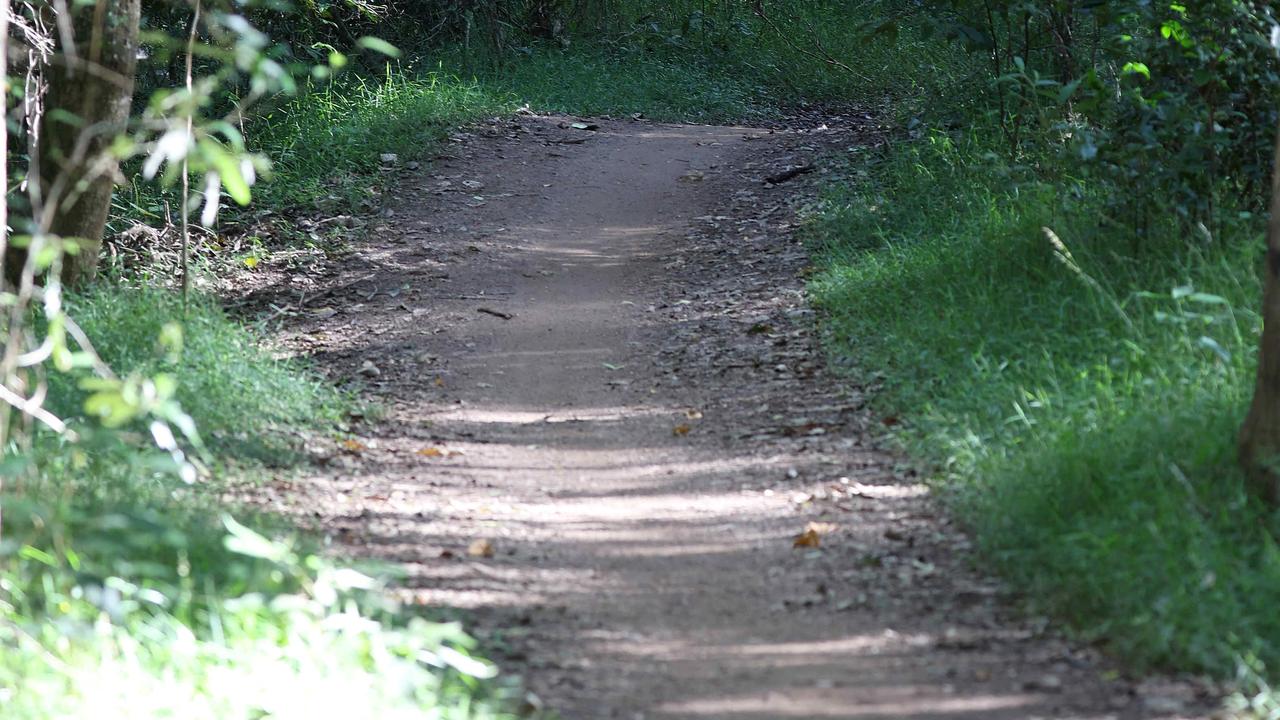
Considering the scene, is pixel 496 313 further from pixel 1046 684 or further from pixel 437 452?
pixel 1046 684

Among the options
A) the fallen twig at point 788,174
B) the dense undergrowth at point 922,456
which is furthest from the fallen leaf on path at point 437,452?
the fallen twig at point 788,174

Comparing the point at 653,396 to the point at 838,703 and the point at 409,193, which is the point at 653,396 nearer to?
the point at 838,703

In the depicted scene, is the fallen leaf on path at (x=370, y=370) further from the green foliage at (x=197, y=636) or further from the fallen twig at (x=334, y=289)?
the green foliage at (x=197, y=636)

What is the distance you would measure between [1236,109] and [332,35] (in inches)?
371

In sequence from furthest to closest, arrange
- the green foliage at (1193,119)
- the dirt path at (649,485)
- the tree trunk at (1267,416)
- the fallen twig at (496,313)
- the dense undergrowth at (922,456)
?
the fallen twig at (496,313), the green foliage at (1193,119), the tree trunk at (1267,416), the dirt path at (649,485), the dense undergrowth at (922,456)

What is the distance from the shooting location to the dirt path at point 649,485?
3.54 m

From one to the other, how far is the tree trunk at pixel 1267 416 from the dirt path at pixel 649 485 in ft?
2.83

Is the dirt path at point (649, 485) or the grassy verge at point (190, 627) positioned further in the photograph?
the dirt path at point (649, 485)

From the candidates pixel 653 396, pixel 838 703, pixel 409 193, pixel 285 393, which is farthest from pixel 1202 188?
pixel 409 193

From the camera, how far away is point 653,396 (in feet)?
20.3

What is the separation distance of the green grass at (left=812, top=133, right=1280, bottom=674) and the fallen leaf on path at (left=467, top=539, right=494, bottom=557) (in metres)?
1.69

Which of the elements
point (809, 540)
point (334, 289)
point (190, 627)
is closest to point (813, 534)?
point (809, 540)

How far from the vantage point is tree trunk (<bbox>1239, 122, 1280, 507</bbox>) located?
3867mm

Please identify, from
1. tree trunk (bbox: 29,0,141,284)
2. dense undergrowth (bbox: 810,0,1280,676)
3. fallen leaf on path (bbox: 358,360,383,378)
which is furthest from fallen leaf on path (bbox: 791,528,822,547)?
tree trunk (bbox: 29,0,141,284)
